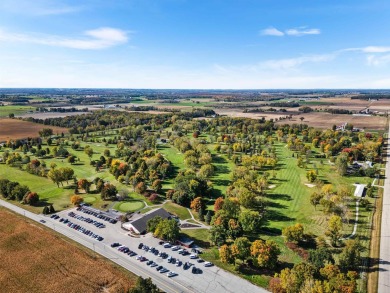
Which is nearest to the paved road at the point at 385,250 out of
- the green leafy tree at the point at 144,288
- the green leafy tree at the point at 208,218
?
the green leafy tree at the point at 208,218

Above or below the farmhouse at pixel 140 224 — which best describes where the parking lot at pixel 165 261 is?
below

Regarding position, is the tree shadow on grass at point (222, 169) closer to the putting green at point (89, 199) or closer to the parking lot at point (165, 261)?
the putting green at point (89, 199)

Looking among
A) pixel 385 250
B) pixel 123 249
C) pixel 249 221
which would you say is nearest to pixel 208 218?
pixel 249 221

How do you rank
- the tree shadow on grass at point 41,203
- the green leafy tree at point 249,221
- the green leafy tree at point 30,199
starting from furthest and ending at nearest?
the tree shadow on grass at point 41,203
the green leafy tree at point 30,199
the green leafy tree at point 249,221

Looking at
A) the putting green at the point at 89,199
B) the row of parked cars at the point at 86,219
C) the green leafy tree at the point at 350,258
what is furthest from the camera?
the putting green at the point at 89,199

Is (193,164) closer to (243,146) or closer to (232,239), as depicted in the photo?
(243,146)

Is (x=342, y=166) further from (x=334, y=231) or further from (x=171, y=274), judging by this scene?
(x=171, y=274)

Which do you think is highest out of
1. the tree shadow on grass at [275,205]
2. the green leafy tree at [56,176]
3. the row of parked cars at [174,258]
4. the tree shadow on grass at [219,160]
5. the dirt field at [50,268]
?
the green leafy tree at [56,176]

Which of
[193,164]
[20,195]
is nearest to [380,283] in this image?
[193,164]
